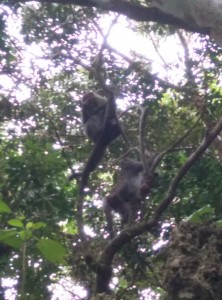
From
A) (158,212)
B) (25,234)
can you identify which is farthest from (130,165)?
(25,234)

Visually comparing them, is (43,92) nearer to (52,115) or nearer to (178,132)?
(52,115)

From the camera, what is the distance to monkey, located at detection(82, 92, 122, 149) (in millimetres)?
8570

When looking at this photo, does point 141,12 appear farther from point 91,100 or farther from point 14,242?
point 91,100

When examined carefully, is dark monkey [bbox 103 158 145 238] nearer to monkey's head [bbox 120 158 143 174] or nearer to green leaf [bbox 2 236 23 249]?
monkey's head [bbox 120 158 143 174]

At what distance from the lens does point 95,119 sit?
9.49 m

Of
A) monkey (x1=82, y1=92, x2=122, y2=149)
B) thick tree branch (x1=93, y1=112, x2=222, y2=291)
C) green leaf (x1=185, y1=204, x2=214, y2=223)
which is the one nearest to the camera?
green leaf (x1=185, y1=204, x2=214, y2=223)

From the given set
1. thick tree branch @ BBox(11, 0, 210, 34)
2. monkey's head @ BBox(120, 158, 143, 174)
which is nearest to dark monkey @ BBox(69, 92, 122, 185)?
monkey's head @ BBox(120, 158, 143, 174)

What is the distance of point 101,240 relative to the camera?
26.4ft

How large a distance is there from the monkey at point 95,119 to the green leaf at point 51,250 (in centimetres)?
593

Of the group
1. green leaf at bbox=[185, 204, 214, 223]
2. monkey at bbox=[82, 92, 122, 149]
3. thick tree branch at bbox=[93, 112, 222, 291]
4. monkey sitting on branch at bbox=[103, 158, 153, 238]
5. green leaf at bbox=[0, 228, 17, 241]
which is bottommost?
green leaf at bbox=[0, 228, 17, 241]

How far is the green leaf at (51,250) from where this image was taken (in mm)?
2484

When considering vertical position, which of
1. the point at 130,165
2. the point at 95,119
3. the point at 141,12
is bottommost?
the point at 141,12

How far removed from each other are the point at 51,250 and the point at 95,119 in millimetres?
7029

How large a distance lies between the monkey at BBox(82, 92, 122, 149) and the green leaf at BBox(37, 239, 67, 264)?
5.93 meters
